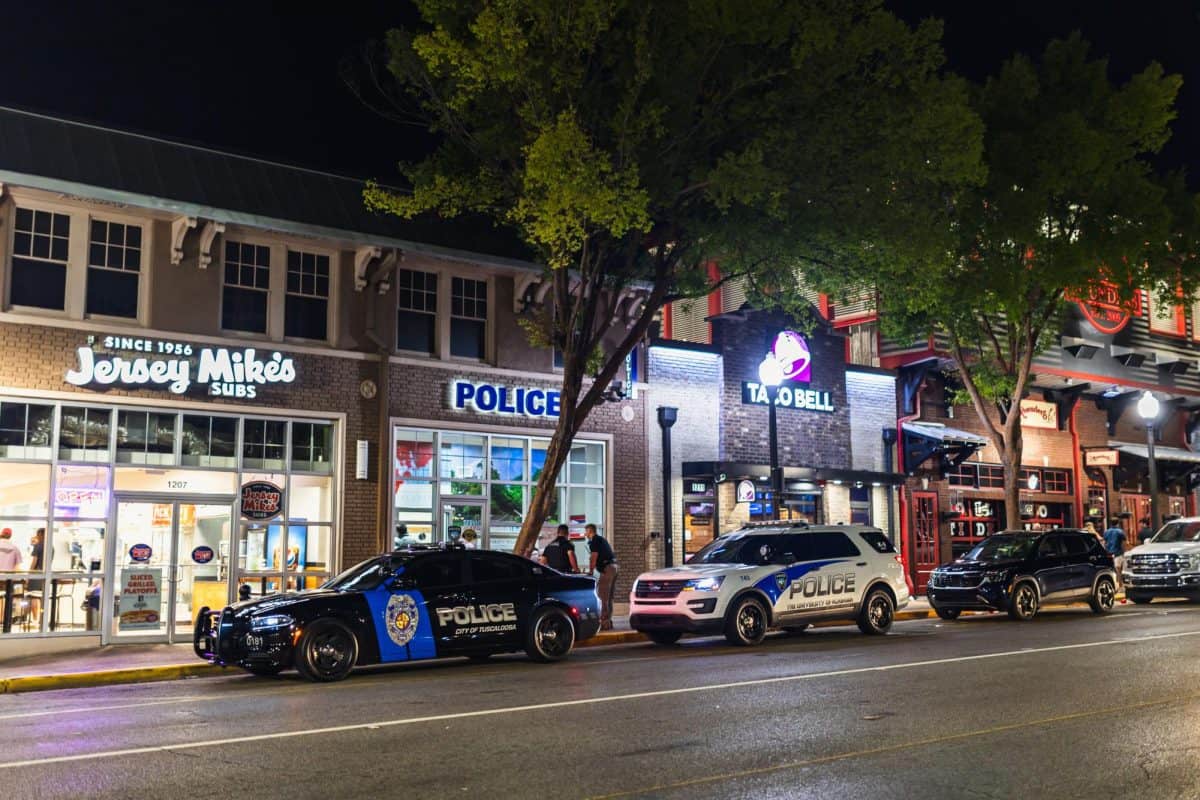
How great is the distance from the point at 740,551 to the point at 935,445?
41.5 ft

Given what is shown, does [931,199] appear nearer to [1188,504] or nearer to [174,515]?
[174,515]

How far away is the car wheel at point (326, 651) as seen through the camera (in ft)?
43.4

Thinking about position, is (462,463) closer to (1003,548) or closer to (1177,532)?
(1003,548)

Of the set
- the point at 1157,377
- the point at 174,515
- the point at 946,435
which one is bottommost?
the point at 174,515

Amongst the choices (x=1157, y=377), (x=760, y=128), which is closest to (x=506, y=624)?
(x=760, y=128)

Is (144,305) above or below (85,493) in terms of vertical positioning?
above

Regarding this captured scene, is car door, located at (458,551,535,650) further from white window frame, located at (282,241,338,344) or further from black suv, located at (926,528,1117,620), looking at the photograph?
black suv, located at (926,528,1117,620)

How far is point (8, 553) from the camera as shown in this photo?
17.5m

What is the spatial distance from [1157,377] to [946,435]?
36.2ft

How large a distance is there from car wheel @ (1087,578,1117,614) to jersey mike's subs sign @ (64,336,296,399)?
15.3 m

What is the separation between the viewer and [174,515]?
18.9 metres

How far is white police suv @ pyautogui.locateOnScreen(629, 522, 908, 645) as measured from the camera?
1667cm

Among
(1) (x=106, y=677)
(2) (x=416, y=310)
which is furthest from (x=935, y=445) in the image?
(1) (x=106, y=677)

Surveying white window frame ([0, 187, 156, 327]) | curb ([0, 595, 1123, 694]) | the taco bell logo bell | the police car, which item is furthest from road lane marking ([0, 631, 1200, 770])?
the taco bell logo bell
